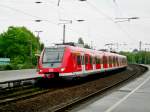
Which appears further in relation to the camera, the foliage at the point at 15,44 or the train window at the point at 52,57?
the foliage at the point at 15,44

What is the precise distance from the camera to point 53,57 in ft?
84.2

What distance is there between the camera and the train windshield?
25.3m

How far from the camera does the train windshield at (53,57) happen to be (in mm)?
25312

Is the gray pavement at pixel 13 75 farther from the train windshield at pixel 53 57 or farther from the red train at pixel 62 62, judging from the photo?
the train windshield at pixel 53 57

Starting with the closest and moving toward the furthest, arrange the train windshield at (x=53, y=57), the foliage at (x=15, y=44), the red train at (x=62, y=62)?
the red train at (x=62, y=62) → the train windshield at (x=53, y=57) → the foliage at (x=15, y=44)

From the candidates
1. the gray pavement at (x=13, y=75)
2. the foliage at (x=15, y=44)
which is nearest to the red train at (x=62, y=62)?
the gray pavement at (x=13, y=75)

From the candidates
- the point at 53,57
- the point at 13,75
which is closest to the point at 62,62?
the point at 53,57

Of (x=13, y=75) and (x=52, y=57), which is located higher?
(x=52, y=57)

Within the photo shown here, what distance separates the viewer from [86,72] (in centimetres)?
2995

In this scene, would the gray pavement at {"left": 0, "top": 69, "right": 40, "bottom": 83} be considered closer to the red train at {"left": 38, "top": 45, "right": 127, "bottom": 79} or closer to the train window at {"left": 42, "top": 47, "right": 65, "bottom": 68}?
the red train at {"left": 38, "top": 45, "right": 127, "bottom": 79}

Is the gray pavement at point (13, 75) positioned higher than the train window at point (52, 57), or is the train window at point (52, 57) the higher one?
the train window at point (52, 57)

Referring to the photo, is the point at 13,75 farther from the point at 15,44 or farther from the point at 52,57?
the point at 15,44

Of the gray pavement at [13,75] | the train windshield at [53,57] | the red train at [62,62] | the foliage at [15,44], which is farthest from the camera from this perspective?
the foliage at [15,44]

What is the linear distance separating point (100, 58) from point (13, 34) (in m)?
86.1
